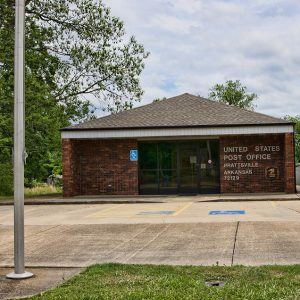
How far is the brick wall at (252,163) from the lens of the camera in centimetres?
2452

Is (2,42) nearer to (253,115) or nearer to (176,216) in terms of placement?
(253,115)

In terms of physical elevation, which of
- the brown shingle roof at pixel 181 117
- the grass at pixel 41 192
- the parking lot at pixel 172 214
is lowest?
the parking lot at pixel 172 214

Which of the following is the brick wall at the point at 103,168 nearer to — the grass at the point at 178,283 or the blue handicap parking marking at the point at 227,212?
the blue handicap parking marking at the point at 227,212

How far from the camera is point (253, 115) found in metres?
25.0

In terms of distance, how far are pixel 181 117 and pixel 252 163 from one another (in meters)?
4.03

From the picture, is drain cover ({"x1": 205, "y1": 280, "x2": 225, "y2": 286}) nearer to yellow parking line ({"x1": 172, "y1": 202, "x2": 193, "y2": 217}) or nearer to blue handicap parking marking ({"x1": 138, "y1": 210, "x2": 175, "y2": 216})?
yellow parking line ({"x1": 172, "y1": 202, "x2": 193, "y2": 217})

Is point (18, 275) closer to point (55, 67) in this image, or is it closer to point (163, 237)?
point (163, 237)

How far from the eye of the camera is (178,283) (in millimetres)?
6684

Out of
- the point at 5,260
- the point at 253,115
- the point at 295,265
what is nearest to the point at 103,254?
the point at 5,260

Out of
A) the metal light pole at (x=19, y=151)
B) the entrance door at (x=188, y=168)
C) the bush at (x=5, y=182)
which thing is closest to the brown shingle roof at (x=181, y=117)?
the entrance door at (x=188, y=168)

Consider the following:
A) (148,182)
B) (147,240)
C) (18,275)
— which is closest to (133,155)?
(148,182)

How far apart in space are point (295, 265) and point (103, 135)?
17.3m

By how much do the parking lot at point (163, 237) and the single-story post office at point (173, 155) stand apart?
22.6 feet

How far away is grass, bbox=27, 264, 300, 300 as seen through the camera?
6.08 metres
